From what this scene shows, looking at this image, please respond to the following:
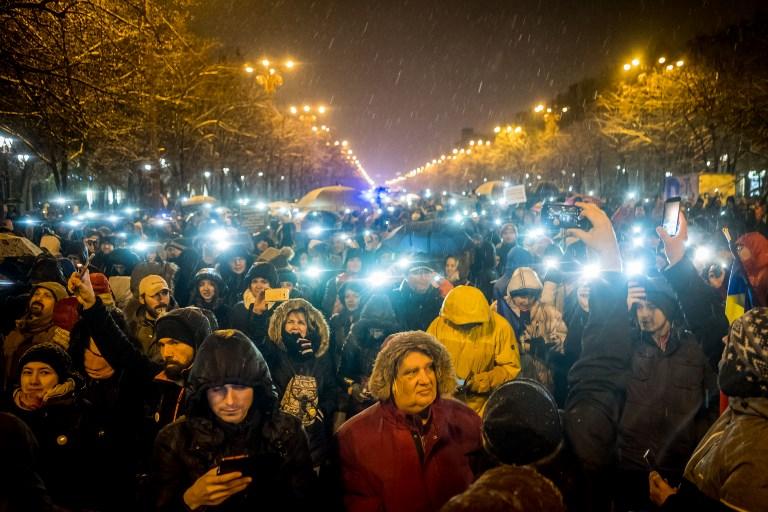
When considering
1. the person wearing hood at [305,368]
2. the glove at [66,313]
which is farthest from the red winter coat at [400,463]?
the glove at [66,313]

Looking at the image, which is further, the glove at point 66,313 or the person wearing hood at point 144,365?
the glove at point 66,313

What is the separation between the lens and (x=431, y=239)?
963cm

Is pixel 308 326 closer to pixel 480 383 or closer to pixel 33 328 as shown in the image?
pixel 480 383

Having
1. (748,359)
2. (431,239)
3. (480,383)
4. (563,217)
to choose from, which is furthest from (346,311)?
(748,359)

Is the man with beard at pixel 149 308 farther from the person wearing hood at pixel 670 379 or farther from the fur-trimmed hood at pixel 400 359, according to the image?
the person wearing hood at pixel 670 379

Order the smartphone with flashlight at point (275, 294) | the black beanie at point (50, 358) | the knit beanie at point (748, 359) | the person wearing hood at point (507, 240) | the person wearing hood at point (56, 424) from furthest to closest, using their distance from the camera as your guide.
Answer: the person wearing hood at point (507, 240) → the smartphone with flashlight at point (275, 294) → the black beanie at point (50, 358) → the person wearing hood at point (56, 424) → the knit beanie at point (748, 359)

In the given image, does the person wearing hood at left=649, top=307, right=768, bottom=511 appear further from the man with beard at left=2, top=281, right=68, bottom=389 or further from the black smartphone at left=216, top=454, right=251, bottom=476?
the man with beard at left=2, top=281, right=68, bottom=389

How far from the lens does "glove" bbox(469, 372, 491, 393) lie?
4656 millimetres

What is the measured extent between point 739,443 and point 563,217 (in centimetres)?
234

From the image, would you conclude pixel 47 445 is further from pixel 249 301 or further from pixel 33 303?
pixel 249 301

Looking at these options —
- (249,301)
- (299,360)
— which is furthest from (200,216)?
(299,360)

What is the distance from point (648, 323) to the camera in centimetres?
402

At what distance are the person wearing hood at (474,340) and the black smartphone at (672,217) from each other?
140cm

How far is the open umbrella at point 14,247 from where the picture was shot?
332 inches
